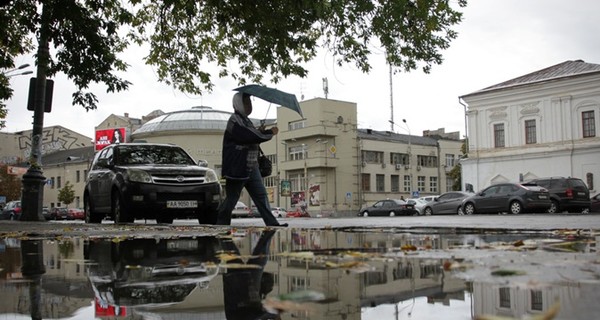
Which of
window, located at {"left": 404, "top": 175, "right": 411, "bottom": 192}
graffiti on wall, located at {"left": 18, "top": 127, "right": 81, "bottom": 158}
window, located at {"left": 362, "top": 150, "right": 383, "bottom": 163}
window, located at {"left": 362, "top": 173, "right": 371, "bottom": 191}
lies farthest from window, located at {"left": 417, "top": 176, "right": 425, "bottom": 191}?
graffiti on wall, located at {"left": 18, "top": 127, "right": 81, "bottom": 158}

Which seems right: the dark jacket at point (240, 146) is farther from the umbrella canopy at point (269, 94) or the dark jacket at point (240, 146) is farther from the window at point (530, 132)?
the window at point (530, 132)

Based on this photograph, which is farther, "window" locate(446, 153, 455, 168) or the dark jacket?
"window" locate(446, 153, 455, 168)

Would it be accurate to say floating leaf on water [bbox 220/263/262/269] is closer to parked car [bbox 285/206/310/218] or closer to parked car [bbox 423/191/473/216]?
parked car [bbox 423/191/473/216]

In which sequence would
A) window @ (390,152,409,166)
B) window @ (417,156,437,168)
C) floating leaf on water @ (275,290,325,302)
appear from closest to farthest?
floating leaf on water @ (275,290,325,302) → window @ (390,152,409,166) → window @ (417,156,437,168)

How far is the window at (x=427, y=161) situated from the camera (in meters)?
73.4

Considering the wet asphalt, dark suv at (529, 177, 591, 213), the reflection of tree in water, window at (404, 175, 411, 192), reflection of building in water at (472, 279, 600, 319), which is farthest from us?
window at (404, 175, 411, 192)

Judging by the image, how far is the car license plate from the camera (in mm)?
10648

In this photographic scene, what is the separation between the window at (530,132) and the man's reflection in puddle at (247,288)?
47614mm

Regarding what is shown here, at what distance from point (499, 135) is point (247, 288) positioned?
49.9 m

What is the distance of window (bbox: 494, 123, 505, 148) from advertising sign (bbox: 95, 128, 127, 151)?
48.6 metres

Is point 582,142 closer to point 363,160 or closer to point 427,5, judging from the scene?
point 363,160

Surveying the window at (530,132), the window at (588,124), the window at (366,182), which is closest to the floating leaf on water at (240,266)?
the window at (588,124)

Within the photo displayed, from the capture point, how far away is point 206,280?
276cm

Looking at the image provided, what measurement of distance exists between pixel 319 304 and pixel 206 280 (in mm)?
892
